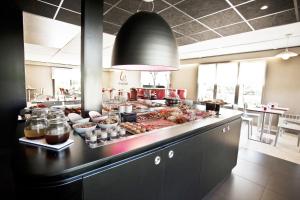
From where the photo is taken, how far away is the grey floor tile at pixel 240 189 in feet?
7.02

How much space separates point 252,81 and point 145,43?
6132 mm

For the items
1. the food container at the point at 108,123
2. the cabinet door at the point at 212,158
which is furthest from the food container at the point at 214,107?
the food container at the point at 108,123

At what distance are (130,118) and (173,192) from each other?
2.84 feet

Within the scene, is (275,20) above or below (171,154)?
above

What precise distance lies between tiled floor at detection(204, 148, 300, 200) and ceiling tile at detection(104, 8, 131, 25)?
333cm

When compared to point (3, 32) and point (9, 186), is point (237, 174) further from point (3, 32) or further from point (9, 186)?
point (3, 32)

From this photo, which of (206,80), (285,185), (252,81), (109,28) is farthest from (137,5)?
(206,80)

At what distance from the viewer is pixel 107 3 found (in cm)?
266

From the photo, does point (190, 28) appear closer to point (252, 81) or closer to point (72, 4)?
point (72, 4)

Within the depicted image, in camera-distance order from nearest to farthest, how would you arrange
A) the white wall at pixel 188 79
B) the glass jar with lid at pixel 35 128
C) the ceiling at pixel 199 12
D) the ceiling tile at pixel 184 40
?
the glass jar with lid at pixel 35 128 → the ceiling at pixel 199 12 → the ceiling tile at pixel 184 40 → the white wall at pixel 188 79

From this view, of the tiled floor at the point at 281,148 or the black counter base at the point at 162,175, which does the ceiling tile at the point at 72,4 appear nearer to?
the black counter base at the point at 162,175

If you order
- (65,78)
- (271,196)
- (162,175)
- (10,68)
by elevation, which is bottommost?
(271,196)

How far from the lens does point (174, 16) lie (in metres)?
3.09

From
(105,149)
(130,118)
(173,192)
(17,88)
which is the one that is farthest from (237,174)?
(17,88)
